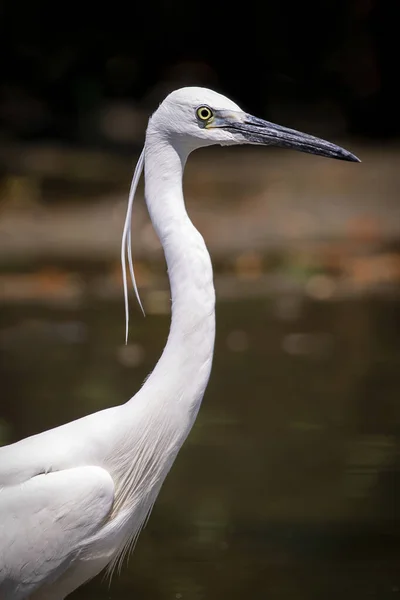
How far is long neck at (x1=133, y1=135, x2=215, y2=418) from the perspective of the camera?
3596 millimetres

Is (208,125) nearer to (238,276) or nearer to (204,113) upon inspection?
(204,113)

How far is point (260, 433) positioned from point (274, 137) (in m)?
2.84

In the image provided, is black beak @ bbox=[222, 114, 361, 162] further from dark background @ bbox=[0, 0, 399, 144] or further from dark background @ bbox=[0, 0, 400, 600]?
dark background @ bbox=[0, 0, 399, 144]

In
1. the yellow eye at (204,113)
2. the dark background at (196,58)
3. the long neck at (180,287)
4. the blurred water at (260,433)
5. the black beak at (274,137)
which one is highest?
the dark background at (196,58)

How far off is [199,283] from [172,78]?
45.8ft

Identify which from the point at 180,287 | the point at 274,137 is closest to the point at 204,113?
the point at 274,137

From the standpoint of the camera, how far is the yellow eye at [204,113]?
3670mm

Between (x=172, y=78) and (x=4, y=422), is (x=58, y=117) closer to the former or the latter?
(x=172, y=78)

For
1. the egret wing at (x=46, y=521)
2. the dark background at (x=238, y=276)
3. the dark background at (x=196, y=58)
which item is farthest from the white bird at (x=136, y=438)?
the dark background at (x=196, y=58)

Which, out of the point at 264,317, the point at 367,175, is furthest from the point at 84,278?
the point at 367,175

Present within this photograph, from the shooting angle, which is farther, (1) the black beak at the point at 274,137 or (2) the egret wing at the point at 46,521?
(1) the black beak at the point at 274,137

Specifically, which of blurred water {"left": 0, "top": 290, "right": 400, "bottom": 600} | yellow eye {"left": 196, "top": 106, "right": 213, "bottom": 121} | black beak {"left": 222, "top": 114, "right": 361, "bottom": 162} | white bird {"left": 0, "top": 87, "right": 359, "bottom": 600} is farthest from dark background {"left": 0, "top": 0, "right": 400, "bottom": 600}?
yellow eye {"left": 196, "top": 106, "right": 213, "bottom": 121}

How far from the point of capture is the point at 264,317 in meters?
8.97

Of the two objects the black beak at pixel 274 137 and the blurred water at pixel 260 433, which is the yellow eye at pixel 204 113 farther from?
the blurred water at pixel 260 433
